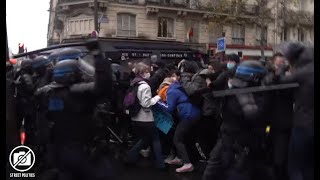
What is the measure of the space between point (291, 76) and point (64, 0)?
71.1 inches

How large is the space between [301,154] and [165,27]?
145cm

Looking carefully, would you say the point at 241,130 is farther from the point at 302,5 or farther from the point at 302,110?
the point at 302,5

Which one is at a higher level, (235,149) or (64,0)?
(64,0)

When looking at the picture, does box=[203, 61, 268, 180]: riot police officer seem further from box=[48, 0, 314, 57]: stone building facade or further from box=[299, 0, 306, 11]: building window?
box=[299, 0, 306, 11]: building window

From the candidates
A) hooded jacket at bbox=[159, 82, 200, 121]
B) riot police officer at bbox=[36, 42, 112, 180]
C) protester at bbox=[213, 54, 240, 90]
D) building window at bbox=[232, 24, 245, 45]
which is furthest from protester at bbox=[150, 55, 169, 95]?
riot police officer at bbox=[36, 42, 112, 180]

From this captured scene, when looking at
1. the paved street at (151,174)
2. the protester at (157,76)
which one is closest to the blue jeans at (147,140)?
the paved street at (151,174)

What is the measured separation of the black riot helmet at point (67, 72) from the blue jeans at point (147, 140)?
1792 mm

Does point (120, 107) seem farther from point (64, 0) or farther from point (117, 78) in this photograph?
point (64, 0)

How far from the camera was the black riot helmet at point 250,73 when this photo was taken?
357 cm

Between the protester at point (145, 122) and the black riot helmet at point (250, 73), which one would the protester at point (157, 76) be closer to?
the protester at point (145, 122)

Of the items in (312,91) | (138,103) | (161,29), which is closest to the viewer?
(312,91)

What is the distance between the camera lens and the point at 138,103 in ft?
16.9

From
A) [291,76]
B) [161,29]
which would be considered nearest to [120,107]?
[161,29]

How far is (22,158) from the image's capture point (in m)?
3.50
